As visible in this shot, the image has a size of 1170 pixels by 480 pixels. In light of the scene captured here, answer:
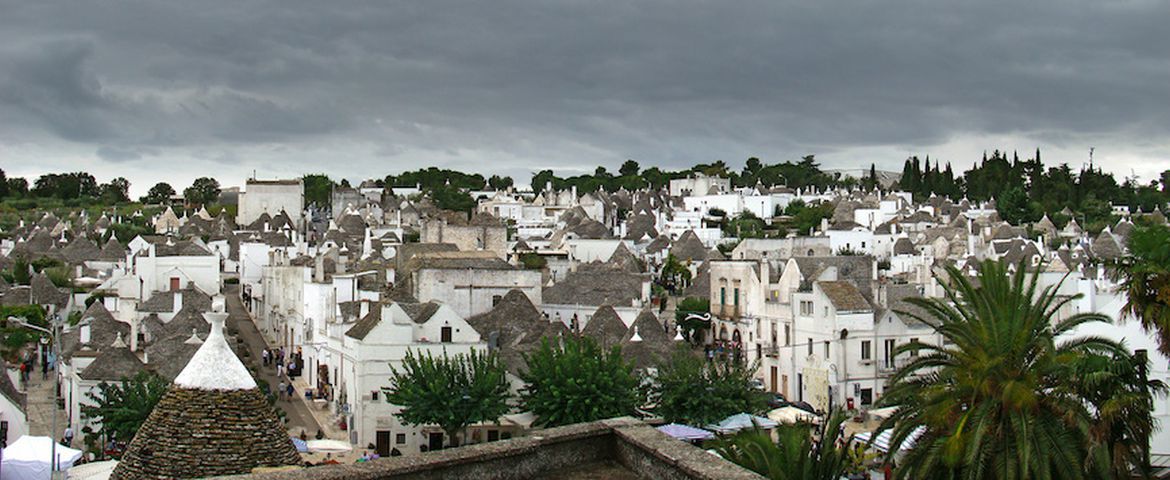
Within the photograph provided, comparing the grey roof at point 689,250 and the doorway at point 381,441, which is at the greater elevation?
the grey roof at point 689,250

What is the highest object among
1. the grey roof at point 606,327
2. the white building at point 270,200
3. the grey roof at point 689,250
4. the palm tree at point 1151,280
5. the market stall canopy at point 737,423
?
the white building at point 270,200

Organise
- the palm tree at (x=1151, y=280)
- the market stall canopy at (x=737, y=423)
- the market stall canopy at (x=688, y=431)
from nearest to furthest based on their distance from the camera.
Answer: the palm tree at (x=1151, y=280), the market stall canopy at (x=688, y=431), the market stall canopy at (x=737, y=423)

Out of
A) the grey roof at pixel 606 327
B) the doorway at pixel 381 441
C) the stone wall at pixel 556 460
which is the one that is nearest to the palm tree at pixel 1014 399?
the stone wall at pixel 556 460

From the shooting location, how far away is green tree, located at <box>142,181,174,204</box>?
486 ft

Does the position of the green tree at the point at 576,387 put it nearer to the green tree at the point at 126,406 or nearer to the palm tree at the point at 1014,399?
the green tree at the point at 126,406

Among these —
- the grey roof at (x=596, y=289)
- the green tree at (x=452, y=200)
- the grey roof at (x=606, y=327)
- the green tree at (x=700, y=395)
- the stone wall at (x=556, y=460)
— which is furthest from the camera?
the green tree at (x=452, y=200)

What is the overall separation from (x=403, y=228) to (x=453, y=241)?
25.8m

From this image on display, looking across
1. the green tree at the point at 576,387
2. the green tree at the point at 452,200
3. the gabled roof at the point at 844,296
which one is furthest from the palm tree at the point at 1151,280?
the green tree at the point at 452,200

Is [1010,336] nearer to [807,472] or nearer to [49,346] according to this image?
[807,472]

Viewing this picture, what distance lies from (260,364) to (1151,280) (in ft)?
129

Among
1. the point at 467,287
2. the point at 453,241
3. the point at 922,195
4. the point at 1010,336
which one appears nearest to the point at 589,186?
the point at 922,195

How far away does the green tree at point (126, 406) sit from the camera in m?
33.4

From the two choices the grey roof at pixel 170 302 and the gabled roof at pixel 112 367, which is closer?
the gabled roof at pixel 112 367

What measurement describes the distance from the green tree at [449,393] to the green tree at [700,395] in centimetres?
510
